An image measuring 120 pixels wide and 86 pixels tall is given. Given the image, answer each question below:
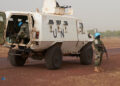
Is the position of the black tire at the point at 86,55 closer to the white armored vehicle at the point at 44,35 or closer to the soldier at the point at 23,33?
the white armored vehicle at the point at 44,35

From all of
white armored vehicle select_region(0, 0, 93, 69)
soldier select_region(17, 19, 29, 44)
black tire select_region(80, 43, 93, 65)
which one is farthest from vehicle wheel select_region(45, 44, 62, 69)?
black tire select_region(80, 43, 93, 65)

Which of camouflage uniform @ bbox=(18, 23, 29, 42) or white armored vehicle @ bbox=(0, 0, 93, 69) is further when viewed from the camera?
camouflage uniform @ bbox=(18, 23, 29, 42)

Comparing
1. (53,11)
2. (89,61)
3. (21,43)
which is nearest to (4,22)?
(21,43)

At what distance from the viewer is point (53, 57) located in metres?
12.4

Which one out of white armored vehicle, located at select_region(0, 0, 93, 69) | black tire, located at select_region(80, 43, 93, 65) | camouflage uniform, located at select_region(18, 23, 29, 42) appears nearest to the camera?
white armored vehicle, located at select_region(0, 0, 93, 69)

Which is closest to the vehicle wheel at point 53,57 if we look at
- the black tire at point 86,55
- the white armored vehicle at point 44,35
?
the white armored vehicle at point 44,35

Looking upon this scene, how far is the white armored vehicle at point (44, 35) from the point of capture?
11.8 metres

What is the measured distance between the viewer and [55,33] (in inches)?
494

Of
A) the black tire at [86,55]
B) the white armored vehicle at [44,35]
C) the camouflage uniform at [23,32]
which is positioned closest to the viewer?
the white armored vehicle at [44,35]

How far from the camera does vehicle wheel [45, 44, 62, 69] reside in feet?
40.4

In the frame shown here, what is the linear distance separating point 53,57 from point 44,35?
112 cm

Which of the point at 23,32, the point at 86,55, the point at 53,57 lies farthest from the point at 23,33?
the point at 86,55

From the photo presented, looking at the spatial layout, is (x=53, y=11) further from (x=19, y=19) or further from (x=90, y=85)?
(x=90, y=85)

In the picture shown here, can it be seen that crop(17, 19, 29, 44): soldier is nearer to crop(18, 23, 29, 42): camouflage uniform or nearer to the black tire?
crop(18, 23, 29, 42): camouflage uniform
